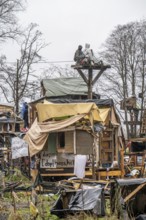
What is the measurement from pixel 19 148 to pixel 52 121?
3408mm

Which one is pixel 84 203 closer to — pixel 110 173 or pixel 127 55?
pixel 110 173

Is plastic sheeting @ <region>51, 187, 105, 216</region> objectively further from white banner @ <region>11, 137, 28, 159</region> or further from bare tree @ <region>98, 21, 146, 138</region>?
bare tree @ <region>98, 21, 146, 138</region>

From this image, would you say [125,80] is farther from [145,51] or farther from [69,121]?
[69,121]

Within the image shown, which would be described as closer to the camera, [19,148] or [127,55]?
[19,148]

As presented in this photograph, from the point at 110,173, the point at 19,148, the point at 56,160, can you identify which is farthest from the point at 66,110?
the point at 19,148

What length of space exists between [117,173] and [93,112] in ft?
9.70

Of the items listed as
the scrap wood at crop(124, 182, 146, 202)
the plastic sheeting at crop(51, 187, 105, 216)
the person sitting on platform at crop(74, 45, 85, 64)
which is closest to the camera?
the scrap wood at crop(124, 182, 146, 202)

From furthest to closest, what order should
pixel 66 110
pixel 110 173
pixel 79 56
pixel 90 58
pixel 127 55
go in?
pixel 127 55, pixel 79 56, pixel 90 58, pixel 66 110, pixel 110 173

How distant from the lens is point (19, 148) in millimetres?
24562

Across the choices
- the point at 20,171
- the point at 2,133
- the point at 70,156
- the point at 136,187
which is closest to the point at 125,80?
the point at 2,133

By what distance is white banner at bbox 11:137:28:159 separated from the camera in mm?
24453

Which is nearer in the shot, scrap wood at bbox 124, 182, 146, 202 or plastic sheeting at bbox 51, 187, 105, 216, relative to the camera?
scrap wood at bbox 124, 182, 146, 202

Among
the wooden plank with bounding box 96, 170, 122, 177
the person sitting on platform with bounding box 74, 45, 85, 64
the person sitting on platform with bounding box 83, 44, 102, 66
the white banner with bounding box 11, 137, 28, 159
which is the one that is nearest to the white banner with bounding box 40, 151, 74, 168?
the wooden plank with bounding box 96, 170, 122, 177

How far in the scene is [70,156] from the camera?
2162 cm
